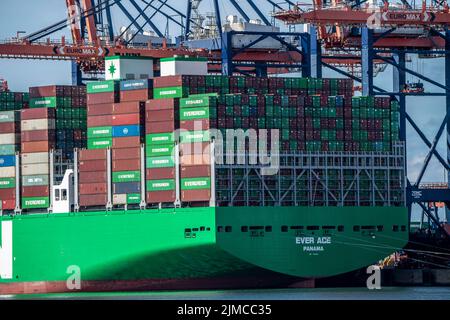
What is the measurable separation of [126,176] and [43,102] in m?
7.30

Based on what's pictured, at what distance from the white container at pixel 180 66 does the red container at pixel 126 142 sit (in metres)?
3.63

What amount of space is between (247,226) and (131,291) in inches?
244

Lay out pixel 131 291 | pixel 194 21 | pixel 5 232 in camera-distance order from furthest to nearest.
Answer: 1. pixel 194 21
2. pixel 5 232
3. pixel 131 291

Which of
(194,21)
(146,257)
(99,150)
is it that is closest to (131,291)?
(146,257)

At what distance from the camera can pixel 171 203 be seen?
4962cm

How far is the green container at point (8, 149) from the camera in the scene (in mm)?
55281

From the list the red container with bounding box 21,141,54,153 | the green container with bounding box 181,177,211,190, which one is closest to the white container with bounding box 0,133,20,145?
the red container with bounding box 21,141,54,153

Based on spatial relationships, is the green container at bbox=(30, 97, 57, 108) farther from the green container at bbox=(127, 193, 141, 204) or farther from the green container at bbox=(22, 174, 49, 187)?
the green container at bbox=(127, 193, 141, 204)

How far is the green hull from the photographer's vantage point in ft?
161

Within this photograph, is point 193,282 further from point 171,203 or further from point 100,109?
point 100,109

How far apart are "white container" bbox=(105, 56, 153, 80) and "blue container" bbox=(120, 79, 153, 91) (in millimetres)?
1509

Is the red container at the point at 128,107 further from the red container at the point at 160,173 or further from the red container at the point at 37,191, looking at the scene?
the red container at the point at 37,191

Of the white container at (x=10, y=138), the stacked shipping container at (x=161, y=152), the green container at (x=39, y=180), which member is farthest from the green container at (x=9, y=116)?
the stacked shipping container at (x=161, y=152)

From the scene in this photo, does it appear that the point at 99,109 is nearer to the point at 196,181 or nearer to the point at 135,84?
the point at 135,84
